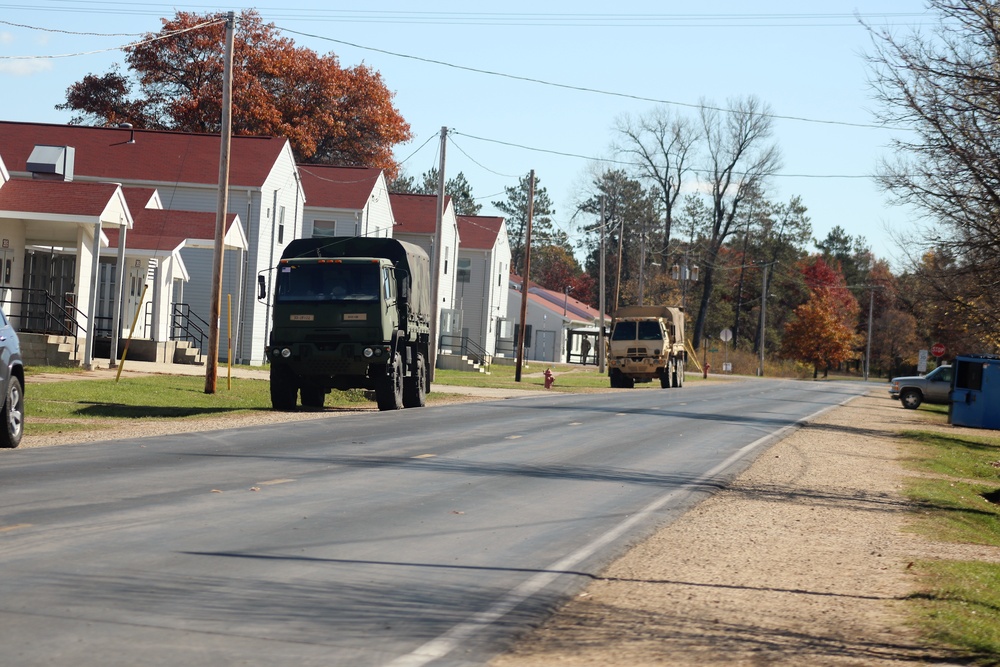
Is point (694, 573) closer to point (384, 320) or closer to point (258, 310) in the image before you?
point (384, 320)

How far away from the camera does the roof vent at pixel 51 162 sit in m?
40.8

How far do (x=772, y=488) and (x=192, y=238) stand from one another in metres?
26.1

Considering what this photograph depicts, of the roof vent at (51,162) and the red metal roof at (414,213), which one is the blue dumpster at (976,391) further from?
the red metal roof at (414,213)

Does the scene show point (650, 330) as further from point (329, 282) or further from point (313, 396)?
point (329, 282)

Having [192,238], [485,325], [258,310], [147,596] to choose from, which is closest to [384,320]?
[192,238]

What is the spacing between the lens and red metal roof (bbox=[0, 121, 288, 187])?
4647cm

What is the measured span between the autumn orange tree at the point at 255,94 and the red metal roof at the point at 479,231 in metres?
6.32

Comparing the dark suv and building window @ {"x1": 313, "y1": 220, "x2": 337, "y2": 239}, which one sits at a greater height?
building window @ {"x1": 313, "y1": 220, "x2": 337, "y2": 239}

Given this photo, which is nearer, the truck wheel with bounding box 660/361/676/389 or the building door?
the truck wheel with bounding box 660/361/676/389

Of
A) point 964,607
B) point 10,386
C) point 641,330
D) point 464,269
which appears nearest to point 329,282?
point 10,386

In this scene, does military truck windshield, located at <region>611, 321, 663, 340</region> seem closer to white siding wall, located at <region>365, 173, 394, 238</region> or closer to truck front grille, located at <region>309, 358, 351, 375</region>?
white siding wall, located at <region>365, 173, 394, 238</region>

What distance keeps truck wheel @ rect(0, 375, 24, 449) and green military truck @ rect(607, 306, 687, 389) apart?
119ft

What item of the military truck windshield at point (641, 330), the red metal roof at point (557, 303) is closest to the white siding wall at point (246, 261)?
the military truck windshield at point (641, 330)

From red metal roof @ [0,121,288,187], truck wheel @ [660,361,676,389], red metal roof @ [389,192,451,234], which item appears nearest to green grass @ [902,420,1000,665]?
truck wheel @ [660,361,676,389]
